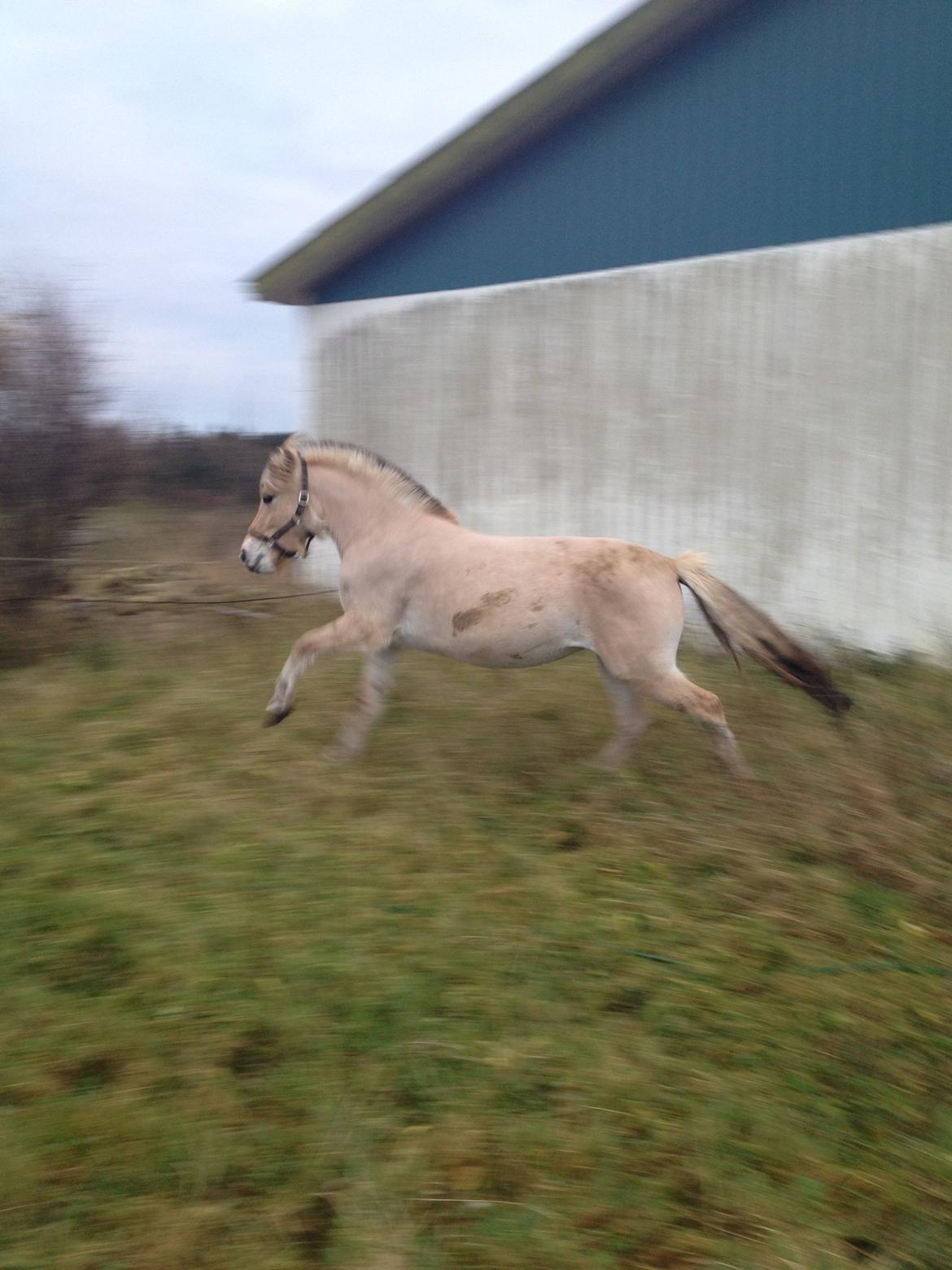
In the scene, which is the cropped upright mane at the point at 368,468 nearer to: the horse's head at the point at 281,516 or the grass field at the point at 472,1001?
the horse's head at the point at 281,516

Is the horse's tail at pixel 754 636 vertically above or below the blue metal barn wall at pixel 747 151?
below

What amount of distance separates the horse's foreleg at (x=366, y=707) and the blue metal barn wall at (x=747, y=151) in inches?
191

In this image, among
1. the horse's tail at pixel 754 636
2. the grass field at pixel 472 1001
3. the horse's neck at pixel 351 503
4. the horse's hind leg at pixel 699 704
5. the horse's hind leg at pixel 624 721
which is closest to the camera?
the grass field at pixel 472 1001

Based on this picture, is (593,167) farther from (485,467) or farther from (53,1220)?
(53,1220)

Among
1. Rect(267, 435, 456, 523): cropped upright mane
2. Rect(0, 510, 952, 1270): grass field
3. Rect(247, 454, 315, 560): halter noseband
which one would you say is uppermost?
Rect(267, 435, 456, 523): cropped upright mane

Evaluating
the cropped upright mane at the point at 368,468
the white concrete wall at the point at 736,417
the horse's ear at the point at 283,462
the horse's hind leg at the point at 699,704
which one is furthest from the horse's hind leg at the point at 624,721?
the white concrete wall at the point at 736,417

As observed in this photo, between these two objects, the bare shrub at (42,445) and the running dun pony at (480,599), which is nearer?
the running dun pony at (480,599)

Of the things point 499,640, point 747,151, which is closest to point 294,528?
point 499,640

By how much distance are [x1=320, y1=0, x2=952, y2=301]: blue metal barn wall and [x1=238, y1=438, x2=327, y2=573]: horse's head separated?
4.53m

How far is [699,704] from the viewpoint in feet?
15.6

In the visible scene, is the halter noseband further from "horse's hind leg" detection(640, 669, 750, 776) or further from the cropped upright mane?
"horse's hind leg" detection(640, 669, 750, 776)

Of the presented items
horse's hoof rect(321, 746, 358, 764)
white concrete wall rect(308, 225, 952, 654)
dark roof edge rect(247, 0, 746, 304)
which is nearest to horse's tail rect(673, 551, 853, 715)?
horse's hoof rect(321, 746, 358, 764)

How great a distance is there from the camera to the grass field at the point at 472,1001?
239 cm

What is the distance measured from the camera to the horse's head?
5.34 metres
